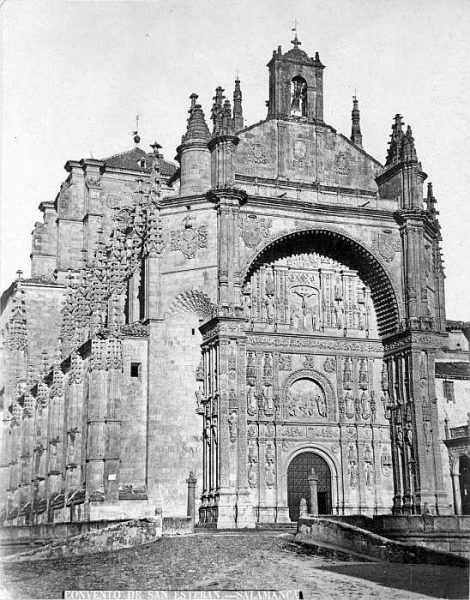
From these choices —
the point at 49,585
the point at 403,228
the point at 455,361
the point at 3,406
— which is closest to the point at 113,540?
the point at 49,585

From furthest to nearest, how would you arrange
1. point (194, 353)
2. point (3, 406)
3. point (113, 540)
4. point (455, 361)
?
point (3, 406)
point (455, 361)
point (194, 353)
point (113, 540)

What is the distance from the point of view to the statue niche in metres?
35.2

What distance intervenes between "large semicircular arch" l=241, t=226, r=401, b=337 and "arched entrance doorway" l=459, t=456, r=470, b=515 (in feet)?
20.4

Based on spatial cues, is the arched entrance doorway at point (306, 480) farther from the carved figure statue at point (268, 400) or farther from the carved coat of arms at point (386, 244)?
the carved coat of arms at point (386, 244)

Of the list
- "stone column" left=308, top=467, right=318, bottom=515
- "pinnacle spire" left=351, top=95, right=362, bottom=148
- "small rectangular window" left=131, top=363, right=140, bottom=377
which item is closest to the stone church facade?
"small rectangular window" left=131, top=363, right=140, bottom=377

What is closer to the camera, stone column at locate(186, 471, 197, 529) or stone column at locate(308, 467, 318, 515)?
stone column at locate(186, 471, 197, 529)

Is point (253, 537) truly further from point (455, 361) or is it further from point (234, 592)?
point (455, 361)

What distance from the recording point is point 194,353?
33844 mm

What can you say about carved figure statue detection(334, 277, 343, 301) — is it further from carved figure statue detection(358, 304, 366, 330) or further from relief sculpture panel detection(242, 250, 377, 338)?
carved figure statue detection(358, 304, 366, 330)

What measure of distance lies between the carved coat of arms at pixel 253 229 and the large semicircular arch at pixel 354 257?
55 centimetres

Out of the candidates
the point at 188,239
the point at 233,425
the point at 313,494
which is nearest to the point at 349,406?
the point at 313,494

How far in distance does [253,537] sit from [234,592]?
918 centimetres

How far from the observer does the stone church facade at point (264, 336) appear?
107 feet

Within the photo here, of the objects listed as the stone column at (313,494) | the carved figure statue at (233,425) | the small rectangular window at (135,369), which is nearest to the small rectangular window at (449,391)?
the stone column at (313,494)
